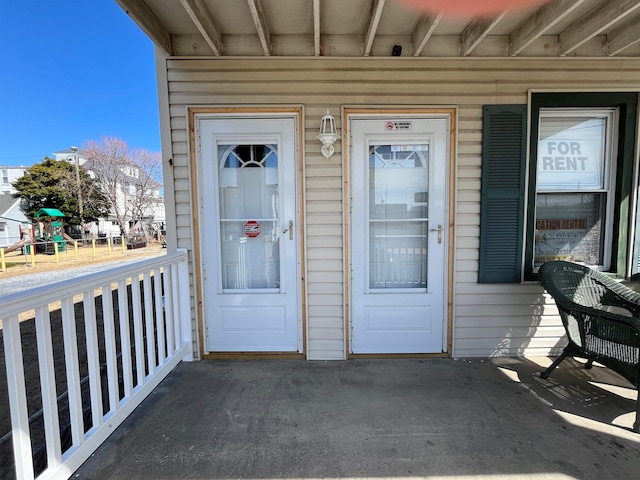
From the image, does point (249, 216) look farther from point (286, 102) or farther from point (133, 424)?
point (133, 424)

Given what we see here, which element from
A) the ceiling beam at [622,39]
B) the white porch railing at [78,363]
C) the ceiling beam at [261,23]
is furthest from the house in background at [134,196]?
the ceiling beam at [622,39]

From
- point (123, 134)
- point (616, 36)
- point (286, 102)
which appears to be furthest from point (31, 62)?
point (616, 36)

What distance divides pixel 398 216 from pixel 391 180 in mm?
307

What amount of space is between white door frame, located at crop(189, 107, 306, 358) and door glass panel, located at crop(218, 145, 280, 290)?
0.57 ft

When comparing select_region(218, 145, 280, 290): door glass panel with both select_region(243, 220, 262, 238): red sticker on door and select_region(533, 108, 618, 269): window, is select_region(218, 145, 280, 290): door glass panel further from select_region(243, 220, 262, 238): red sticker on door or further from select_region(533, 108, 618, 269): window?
select_region(533, 108, 618, 269): window

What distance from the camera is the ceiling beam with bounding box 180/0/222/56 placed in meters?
1.97

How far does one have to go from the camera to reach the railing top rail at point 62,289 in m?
1.20

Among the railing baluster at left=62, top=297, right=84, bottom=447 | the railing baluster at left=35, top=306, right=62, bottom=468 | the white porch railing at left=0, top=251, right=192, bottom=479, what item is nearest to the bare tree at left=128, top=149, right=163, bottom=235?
the white porch railing at left=0, top=251, right=192, bottom=479

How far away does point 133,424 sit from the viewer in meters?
1.93

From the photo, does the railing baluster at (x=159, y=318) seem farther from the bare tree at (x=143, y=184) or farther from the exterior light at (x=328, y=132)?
the bare tree at (x=143, y=184)

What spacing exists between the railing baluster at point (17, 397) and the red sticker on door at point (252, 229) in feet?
5.33

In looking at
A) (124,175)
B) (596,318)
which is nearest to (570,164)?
(596,318)

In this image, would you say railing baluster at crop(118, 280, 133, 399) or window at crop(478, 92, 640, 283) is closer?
railing baluster at crop(118, 280, 133, 399)

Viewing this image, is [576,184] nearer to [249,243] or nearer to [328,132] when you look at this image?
[328,132]
